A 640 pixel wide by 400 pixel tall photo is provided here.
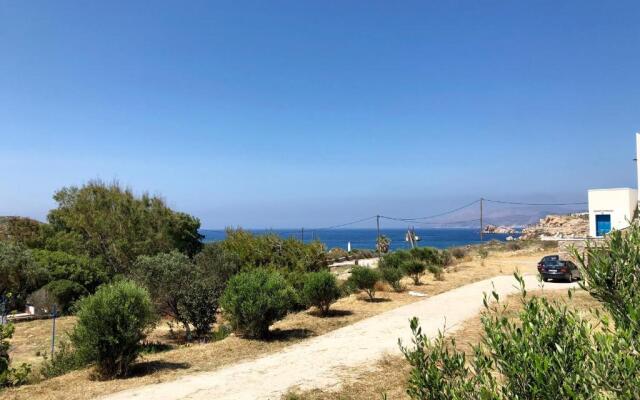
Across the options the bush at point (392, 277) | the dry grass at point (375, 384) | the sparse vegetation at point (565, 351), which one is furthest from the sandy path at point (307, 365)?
the bush at point (392, 277)

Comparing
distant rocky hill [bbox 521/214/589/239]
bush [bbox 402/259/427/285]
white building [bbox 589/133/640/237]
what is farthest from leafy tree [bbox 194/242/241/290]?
distant rocky hill [bbox 521/214/589/239]

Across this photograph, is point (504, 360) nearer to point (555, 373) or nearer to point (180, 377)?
point (555, 373)

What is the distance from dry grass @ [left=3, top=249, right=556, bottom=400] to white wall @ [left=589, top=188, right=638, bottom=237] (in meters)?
15.0

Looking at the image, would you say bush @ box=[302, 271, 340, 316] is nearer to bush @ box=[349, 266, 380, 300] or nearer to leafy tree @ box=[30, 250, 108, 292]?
bush @ box=[349, 266, 380, 300]

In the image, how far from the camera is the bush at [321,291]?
1566 centimetres

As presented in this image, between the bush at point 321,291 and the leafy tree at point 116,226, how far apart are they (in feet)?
47.0

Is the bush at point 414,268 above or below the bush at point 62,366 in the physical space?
above

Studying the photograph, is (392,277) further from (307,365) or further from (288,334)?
(307,365)

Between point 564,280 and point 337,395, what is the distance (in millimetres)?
21260

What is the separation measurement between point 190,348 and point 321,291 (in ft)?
16.9

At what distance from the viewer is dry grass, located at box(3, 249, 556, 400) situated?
8.56 m

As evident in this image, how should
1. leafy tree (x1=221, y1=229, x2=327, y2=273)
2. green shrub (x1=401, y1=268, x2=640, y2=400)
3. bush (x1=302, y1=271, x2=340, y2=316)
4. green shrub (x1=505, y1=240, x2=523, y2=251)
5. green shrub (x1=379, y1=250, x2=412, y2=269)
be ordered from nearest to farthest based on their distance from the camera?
1. green shrub (x1=401, y1=268, x2=640, y2=400)
2. bush (x1=302, y1=271, x2=340, y2=316)
3. leafy tree (x1=221, y1=229, x2=327, y2=273)
4. green shrub (x1=379, y1=250, x2=412, y2=269)
5. green shrub (x1=505, y1=240, x2=523, y2=251)

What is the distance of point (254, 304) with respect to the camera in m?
12.3

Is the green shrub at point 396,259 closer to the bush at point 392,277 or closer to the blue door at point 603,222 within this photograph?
the bush at point 392,277
